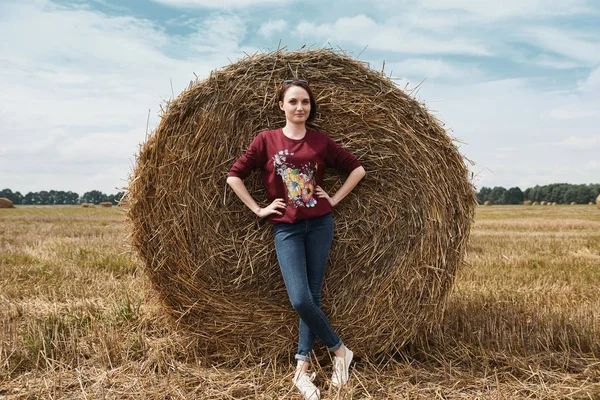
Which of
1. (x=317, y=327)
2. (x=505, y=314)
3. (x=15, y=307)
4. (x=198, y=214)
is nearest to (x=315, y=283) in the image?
(x=317, y=327)

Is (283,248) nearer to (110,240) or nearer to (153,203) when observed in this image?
(153,203)

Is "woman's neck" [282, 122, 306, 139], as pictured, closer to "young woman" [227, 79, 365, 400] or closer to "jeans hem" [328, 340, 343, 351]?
"young woman" [227, 79, 365, 400]

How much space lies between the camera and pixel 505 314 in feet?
15.6

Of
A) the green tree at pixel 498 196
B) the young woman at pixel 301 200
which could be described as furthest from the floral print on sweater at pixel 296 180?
the green tree at pixel 498 196

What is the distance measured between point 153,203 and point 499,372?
2.86 meters

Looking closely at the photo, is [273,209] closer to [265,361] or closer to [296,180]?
[296,180]

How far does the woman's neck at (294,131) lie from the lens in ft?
11.8

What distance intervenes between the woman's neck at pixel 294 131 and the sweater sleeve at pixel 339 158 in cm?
20

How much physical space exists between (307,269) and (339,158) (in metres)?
0.82

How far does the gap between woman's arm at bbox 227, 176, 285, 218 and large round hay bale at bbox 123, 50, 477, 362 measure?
26cm

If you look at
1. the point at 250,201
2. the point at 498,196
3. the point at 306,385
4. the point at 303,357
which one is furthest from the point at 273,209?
the point at 498,196

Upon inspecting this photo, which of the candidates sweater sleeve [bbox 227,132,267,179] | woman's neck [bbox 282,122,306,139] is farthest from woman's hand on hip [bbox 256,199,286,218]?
woman's neck [bbox 282,122,306,139]

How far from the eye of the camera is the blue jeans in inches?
136

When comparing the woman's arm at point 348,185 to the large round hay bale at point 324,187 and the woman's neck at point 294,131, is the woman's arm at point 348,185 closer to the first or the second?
the large round hay bale at point 324,187
